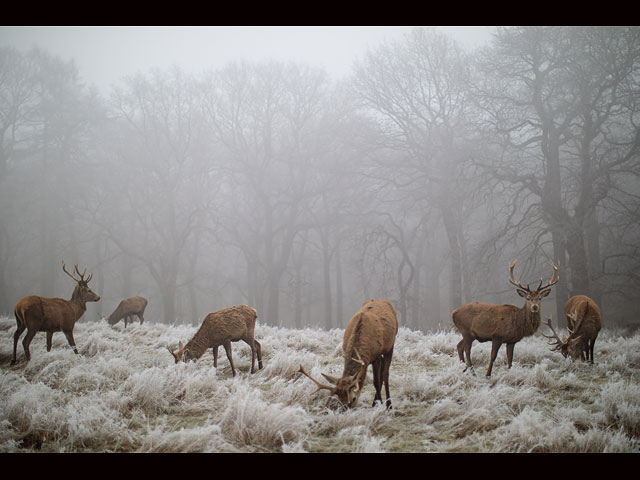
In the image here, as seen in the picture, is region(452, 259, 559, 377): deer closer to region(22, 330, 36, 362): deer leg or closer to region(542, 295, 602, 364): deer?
region(542, 295, 602, 364): deer

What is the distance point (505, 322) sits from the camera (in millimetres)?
5816

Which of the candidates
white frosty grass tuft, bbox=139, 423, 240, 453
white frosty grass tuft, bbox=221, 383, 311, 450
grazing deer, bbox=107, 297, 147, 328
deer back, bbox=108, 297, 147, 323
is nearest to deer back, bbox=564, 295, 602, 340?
white frosty grass tuft, bbox=221, 383, 311, 450

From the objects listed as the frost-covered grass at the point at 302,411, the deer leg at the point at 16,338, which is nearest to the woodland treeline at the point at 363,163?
the frost-covered grass at the point at 302,411

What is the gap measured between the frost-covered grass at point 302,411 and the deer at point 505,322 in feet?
1.51

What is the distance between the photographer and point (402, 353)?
25.4 ft

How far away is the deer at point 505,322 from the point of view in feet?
18.5

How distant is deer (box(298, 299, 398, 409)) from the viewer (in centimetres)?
383

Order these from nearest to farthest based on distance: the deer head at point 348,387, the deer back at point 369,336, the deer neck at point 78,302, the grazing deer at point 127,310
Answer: the deer head at point 348,387 → the deer back at point 369,336 → the deer neck at point 78,302 → the grazing deer at point 127,310

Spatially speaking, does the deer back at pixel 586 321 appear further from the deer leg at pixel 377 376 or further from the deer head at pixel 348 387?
the deer head at pixel 348 387

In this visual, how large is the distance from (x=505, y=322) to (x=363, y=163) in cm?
1209

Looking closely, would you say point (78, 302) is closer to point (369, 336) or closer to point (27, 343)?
point (27, 343)

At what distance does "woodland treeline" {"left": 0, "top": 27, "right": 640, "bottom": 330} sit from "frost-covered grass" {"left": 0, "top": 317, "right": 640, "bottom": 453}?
6983 millimetres
